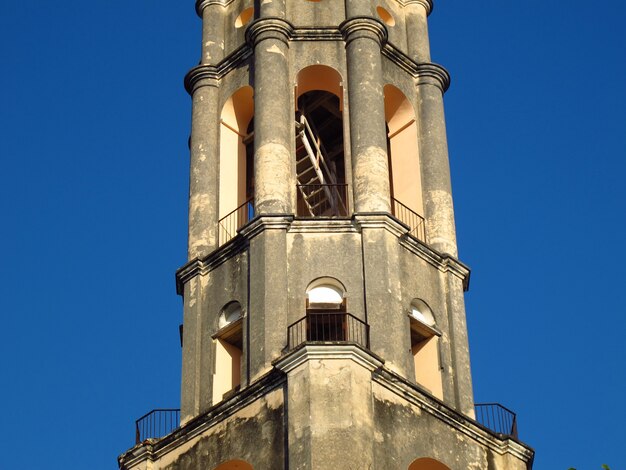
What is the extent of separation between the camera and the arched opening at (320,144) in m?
44.2

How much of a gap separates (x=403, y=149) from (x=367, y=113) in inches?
84.0

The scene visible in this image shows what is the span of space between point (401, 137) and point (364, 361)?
8588 mm

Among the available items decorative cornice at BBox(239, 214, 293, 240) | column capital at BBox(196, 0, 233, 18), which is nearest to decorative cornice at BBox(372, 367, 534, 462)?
decorative cornice at BBox(239, 214, 293, 240)

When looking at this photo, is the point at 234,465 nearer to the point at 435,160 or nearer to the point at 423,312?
the point at 423,312

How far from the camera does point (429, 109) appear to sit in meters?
44.8

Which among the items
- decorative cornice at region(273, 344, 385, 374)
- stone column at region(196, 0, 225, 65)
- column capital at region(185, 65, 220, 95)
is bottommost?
decorative cornice at region(273, 344, 385, 374)

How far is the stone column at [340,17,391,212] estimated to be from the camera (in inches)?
1633

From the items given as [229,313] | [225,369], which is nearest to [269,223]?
[229,313]

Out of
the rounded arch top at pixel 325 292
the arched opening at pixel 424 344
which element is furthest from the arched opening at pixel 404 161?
the rounded arch top at pixel 325 292

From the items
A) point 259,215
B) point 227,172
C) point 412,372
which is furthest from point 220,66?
point 412,372

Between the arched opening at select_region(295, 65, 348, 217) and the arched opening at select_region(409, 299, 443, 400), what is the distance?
313 cm

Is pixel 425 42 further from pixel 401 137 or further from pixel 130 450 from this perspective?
pixel 130 450

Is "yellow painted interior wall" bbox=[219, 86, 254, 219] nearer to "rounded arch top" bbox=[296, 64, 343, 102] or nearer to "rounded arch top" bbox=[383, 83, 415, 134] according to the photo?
"rounded arch top" bbox=[296, 64, 343, 102]

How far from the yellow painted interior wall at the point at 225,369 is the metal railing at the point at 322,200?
429 cm
